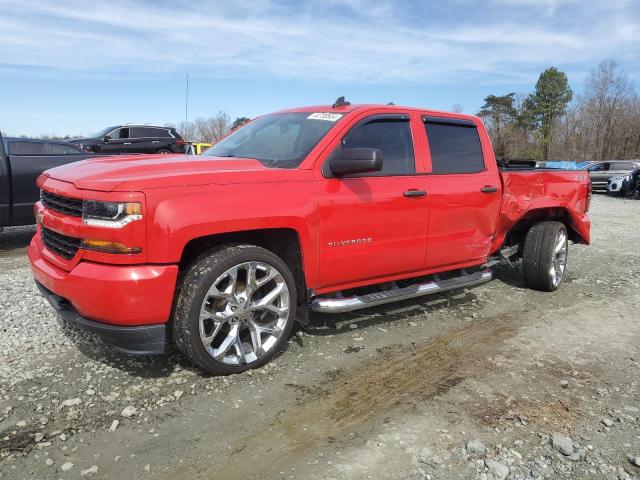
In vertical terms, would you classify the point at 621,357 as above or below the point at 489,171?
below

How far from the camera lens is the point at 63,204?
314 centimetres

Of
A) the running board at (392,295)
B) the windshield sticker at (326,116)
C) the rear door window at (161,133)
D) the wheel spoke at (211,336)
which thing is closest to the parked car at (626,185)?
the rear door window at (161,133)

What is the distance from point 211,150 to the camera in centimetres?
458

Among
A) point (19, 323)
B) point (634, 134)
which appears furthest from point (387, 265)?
point (634, 134)

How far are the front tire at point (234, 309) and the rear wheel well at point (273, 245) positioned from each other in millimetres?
87

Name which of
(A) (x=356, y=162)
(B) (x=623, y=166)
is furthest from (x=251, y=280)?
(B) (x=623, y=166)

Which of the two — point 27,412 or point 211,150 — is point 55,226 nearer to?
point 27,412

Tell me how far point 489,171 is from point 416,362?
2209mm

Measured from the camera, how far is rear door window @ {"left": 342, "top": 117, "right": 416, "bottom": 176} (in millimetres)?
3939

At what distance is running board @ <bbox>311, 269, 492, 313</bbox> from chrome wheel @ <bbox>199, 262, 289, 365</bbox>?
1.15 ft

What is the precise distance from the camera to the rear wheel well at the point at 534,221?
5599mm

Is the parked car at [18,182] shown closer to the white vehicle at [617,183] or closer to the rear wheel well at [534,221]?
the rear wheel well at [534,221]

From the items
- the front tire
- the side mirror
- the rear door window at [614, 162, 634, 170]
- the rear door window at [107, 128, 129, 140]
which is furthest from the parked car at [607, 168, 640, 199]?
the front tire

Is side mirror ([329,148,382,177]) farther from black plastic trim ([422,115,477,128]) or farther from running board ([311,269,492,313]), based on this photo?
black plastic trim ([422,115,477,128])
